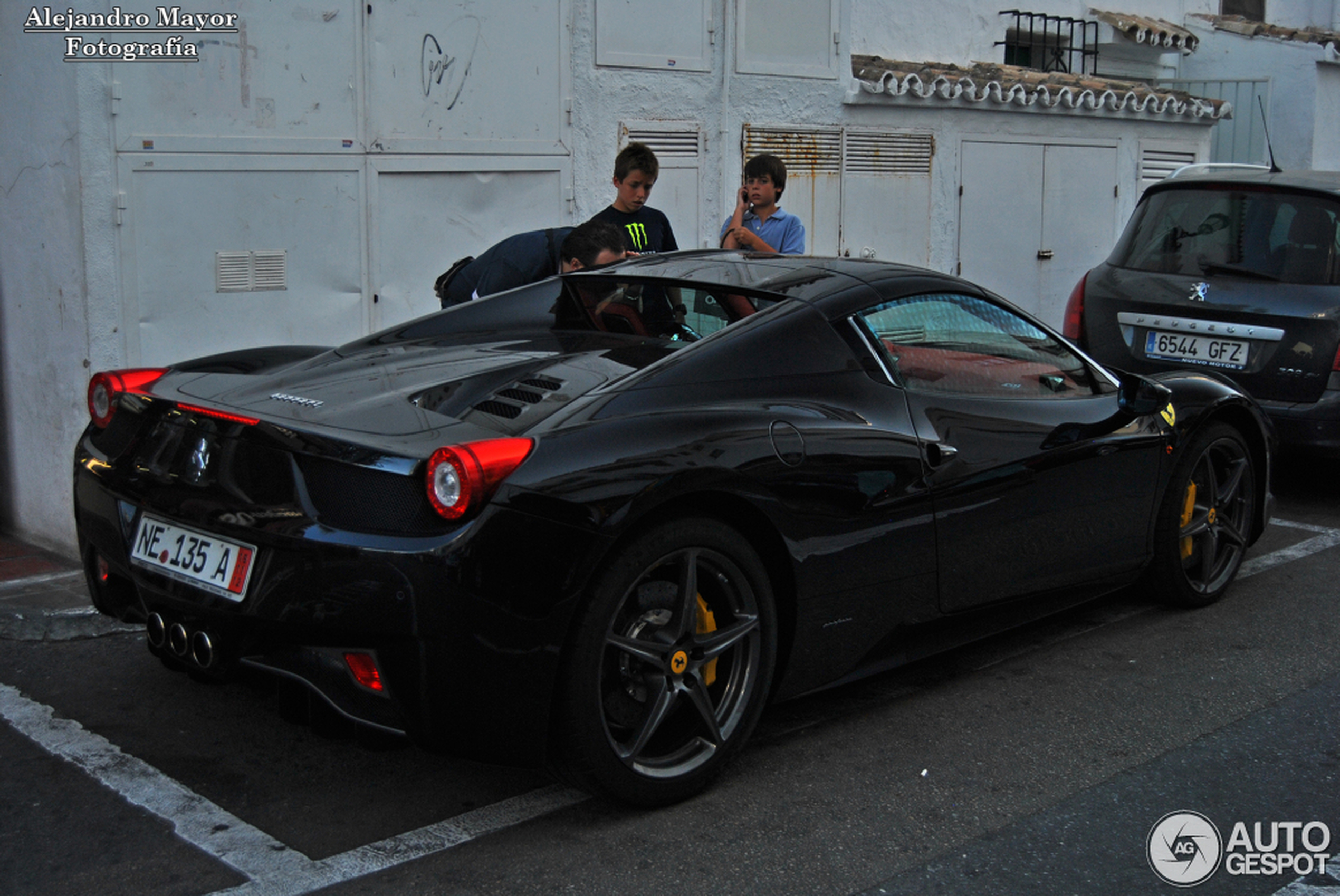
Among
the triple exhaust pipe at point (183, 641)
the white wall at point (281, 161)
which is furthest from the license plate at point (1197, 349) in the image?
the triple exhaust pipe at point (183, 641)

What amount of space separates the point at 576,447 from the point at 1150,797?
1791 mm

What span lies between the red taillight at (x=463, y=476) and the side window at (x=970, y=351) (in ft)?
4.73

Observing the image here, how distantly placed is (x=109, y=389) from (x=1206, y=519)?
392cm

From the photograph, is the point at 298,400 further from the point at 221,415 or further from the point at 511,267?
the point at 511,267

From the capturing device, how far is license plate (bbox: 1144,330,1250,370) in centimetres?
693

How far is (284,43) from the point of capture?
21.9 ft

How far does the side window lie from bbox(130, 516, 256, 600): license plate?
→ 191 cm

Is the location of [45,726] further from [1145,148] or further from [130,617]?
[1145,148]

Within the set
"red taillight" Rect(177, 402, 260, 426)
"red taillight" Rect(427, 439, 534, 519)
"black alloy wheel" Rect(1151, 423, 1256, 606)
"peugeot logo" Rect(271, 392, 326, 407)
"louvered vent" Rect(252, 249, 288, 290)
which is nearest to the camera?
"red taillight" Rect(427, 439, 534, 519)

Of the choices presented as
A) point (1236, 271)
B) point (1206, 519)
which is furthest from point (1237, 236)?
point (1206, 519)

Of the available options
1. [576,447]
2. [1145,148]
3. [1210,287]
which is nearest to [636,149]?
[1210,287]

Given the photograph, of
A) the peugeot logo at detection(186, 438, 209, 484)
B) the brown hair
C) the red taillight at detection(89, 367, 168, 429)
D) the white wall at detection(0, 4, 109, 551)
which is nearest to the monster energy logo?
the brown hair

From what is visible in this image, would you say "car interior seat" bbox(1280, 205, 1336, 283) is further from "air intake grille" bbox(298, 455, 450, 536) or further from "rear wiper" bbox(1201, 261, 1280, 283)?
"air intake grille" bbox(298, 455, 450, 536)

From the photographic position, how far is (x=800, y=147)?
9.93 meters
